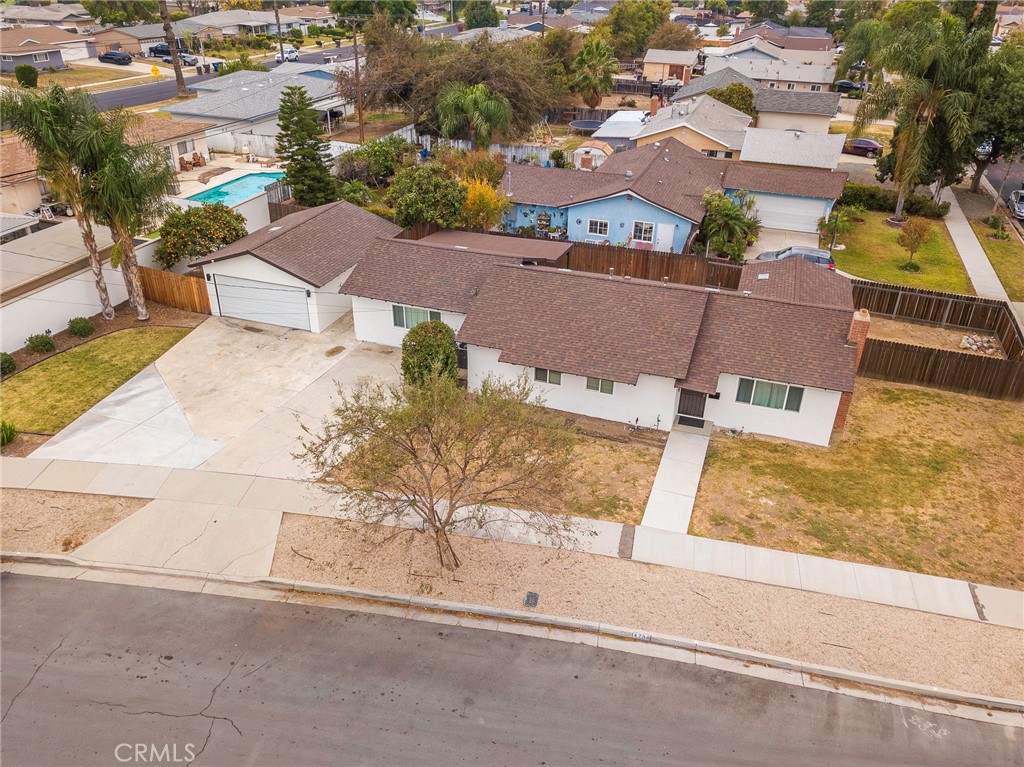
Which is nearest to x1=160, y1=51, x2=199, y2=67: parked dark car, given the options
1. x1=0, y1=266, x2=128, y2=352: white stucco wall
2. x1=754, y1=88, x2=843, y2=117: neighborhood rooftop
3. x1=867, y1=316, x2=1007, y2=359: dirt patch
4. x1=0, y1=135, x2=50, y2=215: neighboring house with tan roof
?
x1=0, y1=135, x2=50, y2=215: neighboring house with tan roof

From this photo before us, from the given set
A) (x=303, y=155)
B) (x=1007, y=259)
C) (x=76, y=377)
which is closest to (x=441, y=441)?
(x=76, y=377)

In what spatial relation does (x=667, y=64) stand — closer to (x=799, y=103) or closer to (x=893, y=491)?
(x=799, y=103)

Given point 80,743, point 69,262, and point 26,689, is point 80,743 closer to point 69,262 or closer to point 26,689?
point 26,689

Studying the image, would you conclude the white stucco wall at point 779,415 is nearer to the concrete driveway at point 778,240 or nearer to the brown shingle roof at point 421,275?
the brown shingle roof at point 421,275

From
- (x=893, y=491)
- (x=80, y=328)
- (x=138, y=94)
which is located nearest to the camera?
(x=893, y=491)

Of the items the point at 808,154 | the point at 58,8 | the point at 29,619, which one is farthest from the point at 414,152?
the point at 58,8

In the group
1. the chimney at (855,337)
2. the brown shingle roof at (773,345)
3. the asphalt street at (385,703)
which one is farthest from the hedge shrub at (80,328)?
the chimney at (855,337)
